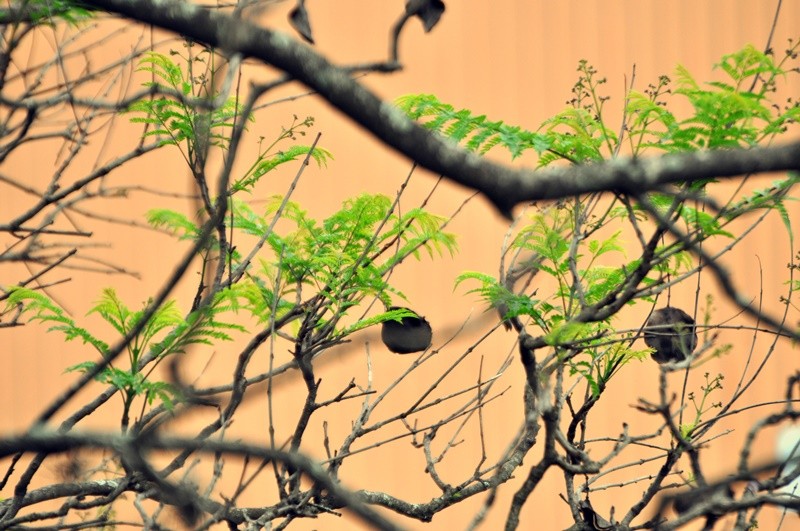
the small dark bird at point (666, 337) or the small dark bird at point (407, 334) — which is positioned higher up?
the small dark bird at point (407, 334)

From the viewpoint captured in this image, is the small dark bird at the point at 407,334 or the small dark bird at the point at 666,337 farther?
the small dark bird at the point at 407,334

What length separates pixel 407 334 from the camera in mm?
4363

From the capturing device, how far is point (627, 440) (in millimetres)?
2859

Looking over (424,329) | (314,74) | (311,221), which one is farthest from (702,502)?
(311,221)

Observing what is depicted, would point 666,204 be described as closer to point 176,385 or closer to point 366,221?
point 366,221

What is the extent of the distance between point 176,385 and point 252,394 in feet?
3.34

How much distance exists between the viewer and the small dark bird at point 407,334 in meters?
4.36

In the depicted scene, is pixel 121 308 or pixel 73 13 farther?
pixel 73 13

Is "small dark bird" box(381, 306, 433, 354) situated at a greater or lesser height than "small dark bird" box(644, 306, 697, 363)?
greater

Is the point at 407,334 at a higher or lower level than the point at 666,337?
higher

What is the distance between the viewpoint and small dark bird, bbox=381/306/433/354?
14.3ft

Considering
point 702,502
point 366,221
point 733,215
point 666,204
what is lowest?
point 702,502

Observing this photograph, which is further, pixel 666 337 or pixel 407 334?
pixel 407 334

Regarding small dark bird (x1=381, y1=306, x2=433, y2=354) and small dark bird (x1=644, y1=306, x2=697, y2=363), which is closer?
small dark bird (x1=644, y1=306, x2=697, y2=363)
